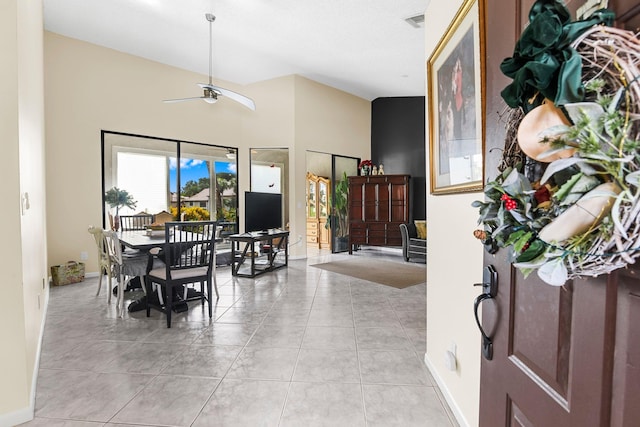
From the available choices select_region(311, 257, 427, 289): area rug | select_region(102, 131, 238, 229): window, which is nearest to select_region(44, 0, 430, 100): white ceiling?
select_region(102, 131, 238, 229): window

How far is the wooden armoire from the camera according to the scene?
7.32 m

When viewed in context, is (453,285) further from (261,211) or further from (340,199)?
(340,199)

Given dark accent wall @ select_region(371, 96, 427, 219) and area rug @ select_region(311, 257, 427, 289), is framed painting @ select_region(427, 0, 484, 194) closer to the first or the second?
area rug @ select_region(311, 257, 427, 289)

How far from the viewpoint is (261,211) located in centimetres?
545

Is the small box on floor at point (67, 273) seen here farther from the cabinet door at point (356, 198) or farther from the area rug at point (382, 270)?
the cabinet door at point (356, 198)

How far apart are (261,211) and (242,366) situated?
329 centimetres

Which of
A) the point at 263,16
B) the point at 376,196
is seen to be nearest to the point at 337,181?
the point at 376,196

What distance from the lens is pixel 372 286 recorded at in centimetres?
479

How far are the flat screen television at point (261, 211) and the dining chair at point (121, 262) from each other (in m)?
1.86

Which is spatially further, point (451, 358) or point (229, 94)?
point (229, 94)

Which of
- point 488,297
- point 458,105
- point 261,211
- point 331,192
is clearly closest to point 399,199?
point 331,192

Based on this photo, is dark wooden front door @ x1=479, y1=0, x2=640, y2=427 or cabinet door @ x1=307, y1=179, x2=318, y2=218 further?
cabinet door @ x1=307, y1=179, x2=318, y2=218

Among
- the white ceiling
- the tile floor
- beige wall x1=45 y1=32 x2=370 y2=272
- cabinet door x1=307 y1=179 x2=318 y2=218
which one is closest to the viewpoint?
the tile floor

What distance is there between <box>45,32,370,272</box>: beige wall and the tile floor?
171 cm
